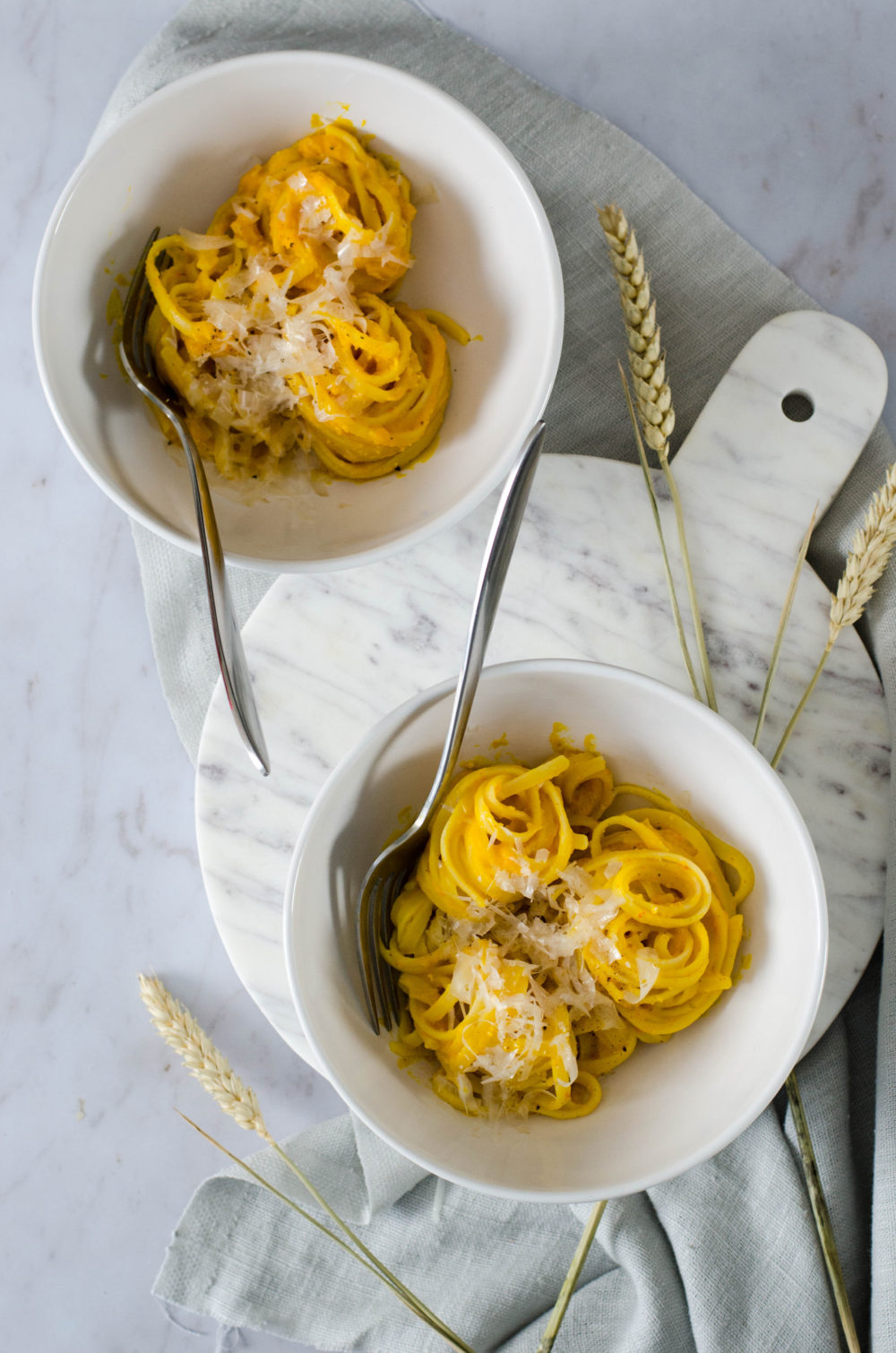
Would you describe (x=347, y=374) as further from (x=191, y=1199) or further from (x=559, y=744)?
(x=191, y=1199)

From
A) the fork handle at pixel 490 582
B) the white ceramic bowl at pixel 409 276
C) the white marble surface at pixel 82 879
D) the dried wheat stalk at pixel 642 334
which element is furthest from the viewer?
the white marble surface at pixel 82 879

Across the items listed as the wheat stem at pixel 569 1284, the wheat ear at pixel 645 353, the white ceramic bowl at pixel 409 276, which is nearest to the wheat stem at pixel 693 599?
the wheat ear at pixel 645 353

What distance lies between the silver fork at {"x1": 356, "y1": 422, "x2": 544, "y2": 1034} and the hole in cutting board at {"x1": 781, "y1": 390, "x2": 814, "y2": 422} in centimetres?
44

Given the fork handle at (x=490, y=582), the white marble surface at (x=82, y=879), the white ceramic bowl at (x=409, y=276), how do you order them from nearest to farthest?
the fork handle at (x=490, y=582), the white ceramic bowl at (x=409, y=276), the white marble surface at (x=82, y=879)

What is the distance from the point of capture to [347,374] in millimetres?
1291

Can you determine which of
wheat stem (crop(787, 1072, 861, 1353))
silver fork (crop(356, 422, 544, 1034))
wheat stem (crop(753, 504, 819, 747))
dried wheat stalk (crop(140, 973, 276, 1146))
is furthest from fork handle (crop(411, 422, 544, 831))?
wheat stem (crop(787, 1072, 861, 1353))

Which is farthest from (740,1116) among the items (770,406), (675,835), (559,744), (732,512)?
(770,406)

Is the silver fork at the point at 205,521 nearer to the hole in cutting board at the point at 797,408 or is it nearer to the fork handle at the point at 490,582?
the fork handle at the point at 490,582

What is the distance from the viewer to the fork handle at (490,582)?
1135 mm

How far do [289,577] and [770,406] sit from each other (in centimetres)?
67

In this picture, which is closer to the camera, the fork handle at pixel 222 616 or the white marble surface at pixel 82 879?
the fork handle at pixel 222 616

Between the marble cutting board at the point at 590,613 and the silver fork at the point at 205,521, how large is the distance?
Result: 9 centimetres

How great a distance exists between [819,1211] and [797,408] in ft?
3.48

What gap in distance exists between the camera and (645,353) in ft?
4.46
